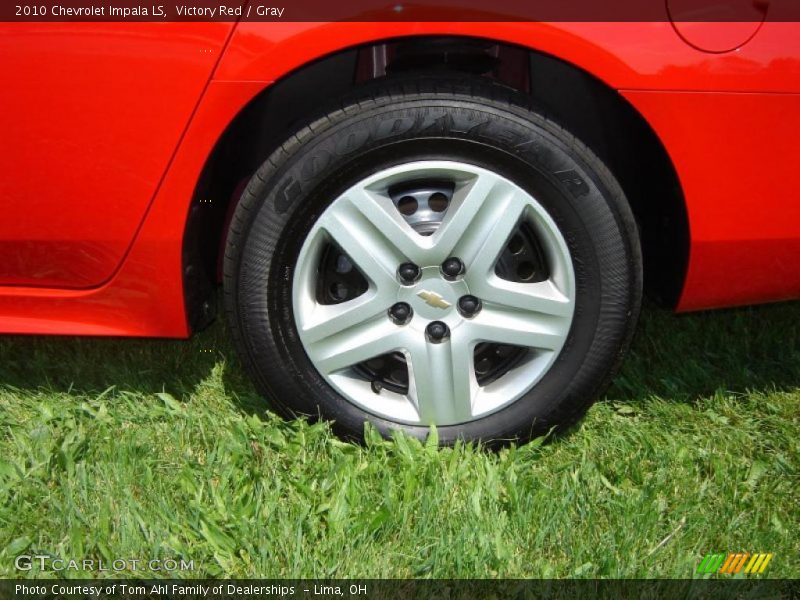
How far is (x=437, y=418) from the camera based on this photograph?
2033mm

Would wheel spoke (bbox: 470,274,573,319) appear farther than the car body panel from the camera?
Yes

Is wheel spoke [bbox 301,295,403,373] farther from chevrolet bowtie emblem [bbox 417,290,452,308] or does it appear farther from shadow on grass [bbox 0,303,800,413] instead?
shadow on grass [bbox 0,303,800,413]

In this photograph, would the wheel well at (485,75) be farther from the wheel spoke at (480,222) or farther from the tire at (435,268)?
the wheel spoke at (480,222)

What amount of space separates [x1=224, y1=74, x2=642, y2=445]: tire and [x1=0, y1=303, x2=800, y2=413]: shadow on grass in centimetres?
39

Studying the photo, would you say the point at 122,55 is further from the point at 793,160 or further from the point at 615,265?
the point at 793,160

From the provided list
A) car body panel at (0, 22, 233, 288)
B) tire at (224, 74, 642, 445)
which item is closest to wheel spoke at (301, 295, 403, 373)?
tire at (224, 74, 642, 445)

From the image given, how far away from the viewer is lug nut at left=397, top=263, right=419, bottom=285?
75.9 inches

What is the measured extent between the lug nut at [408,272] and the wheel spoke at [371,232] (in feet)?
0.06

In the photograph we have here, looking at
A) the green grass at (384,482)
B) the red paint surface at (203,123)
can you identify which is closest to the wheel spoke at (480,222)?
the red paint surface at (203,123)

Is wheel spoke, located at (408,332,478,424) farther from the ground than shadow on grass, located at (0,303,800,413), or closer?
closer

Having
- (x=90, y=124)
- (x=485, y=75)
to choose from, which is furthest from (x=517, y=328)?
(x=90, y=124)

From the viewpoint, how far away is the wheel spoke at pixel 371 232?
6.13 feet
